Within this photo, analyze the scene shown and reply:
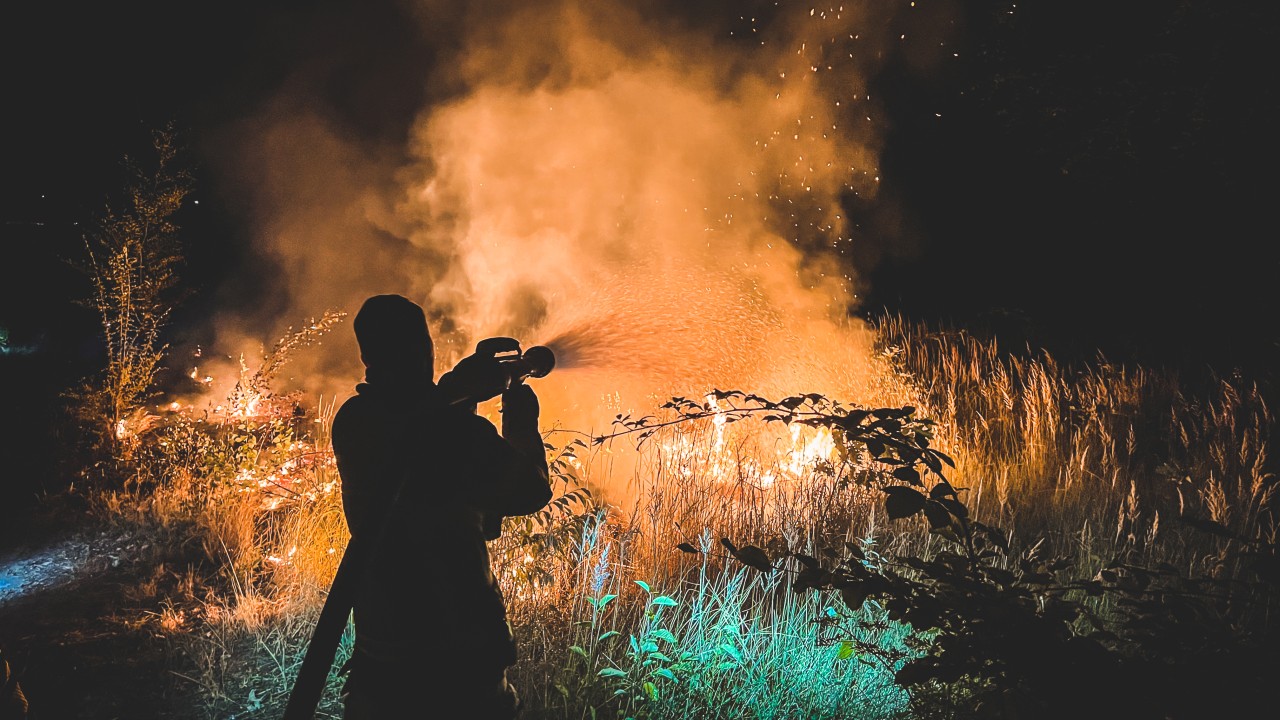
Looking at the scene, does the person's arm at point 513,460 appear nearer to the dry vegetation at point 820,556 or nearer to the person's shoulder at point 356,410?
the person's shoulder at point 356,410

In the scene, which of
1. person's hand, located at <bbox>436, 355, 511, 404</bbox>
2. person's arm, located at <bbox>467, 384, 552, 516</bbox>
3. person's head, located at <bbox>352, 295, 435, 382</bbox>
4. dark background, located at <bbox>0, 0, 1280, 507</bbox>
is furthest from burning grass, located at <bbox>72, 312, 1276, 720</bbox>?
dark background, located at <bbox>0, 0, 1280, 507</bbox>

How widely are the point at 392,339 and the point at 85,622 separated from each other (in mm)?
3748

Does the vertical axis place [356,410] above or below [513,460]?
above

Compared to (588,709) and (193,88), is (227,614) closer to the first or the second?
(588,709)

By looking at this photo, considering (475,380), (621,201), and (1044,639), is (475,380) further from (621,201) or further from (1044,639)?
(621,201)

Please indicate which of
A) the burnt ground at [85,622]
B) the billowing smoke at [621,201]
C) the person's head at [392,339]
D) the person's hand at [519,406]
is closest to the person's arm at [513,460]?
the person's hand at [519,406]

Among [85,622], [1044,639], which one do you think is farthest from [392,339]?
[85,622]

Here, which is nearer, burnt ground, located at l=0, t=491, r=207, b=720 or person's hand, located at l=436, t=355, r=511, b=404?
person's hand, located at l=436, t=355, r=511, b=404

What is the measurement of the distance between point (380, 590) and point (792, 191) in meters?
8.32

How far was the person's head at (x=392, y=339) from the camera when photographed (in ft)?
5.70

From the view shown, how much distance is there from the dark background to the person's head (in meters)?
7.73

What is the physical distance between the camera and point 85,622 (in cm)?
409

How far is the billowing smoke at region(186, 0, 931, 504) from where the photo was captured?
7965 mm

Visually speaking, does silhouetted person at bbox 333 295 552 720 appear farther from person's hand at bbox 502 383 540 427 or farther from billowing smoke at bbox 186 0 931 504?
billowing smoke at bbox 186 0 931 504
